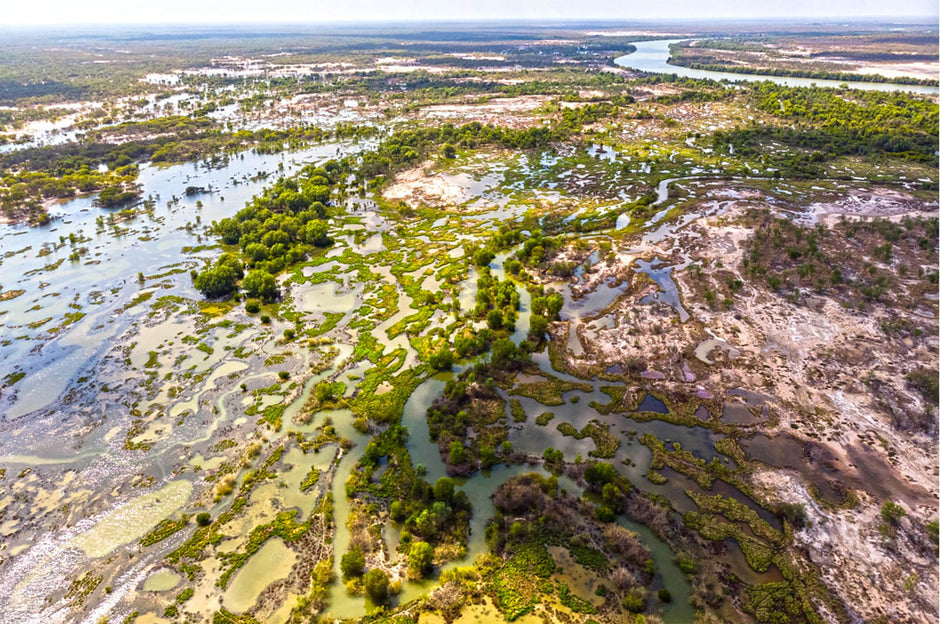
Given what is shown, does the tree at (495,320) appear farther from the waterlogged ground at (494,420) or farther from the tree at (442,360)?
the tree at (442,360)

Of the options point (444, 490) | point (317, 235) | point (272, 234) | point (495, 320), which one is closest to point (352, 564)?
point (444, 490)

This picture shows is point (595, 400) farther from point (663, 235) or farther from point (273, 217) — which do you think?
point (273, 217)

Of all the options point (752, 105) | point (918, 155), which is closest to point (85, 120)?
point (752, 105)

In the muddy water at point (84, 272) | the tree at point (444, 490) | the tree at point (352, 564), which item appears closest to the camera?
the tree at point (352, 564)

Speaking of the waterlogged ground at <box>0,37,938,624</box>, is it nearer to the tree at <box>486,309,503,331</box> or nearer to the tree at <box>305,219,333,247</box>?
the tree at <box>486,309,503,331</box>

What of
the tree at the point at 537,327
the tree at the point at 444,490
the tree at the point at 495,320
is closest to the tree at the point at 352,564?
the tree at the point at 444,490

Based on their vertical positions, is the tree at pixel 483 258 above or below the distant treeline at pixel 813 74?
below

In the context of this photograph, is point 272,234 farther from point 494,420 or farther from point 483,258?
point 494,420
